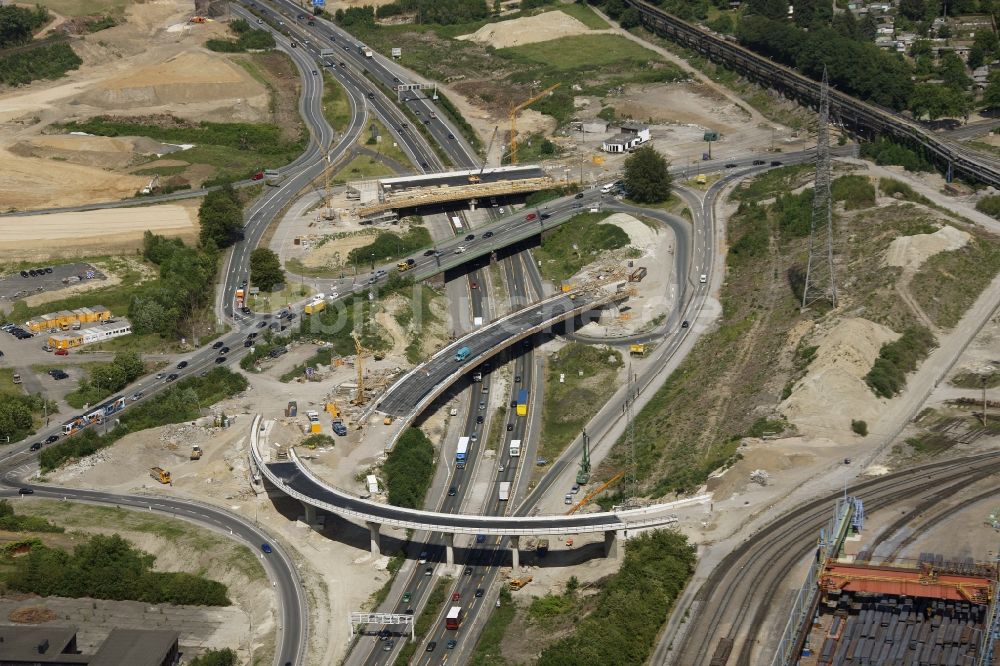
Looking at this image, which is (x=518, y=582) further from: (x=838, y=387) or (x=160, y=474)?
(x=160, y=474)

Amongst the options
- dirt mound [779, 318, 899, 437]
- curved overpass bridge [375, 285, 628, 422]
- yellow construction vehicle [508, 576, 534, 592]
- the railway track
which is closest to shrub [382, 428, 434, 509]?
curved overpass bridge [375, 285, 628, 422]

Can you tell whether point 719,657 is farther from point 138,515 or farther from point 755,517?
point 138,515

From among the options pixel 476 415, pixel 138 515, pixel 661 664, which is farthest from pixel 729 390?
pixel 138 515

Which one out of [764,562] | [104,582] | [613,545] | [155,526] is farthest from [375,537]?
[764,562]

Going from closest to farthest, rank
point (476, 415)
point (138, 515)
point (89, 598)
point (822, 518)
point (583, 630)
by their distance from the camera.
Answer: point (583, 630) < point (822, 518) < point (89, 598) < point (138, 515) < point (476, 415)

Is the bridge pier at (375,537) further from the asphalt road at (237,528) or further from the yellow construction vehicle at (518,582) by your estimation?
the yellow construction vehicle at (518,582)

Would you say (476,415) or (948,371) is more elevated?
(948,371)

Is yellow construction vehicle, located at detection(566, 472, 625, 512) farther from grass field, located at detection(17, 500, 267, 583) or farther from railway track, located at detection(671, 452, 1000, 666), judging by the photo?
grass field, located at detection(17, 500, 267, 583)
